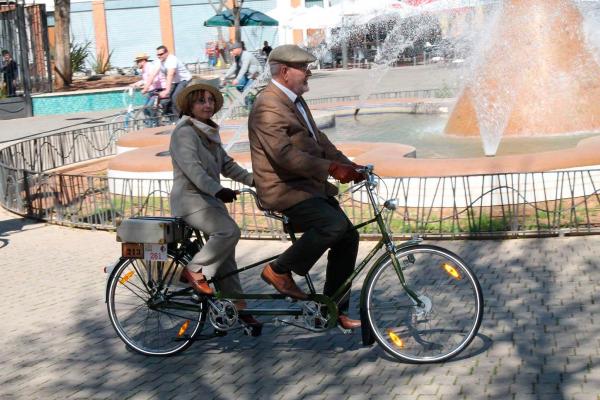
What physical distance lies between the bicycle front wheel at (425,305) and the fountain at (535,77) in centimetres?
799

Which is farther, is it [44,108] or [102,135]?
[44,108]

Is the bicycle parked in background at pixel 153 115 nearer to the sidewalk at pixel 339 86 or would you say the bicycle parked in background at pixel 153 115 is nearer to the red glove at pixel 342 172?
the sidewalk at pixel 339 86

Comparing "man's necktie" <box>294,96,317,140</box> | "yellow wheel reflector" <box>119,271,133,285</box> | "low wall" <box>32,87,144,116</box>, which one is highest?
"man's necktie" <box>294,96,317,140</box>

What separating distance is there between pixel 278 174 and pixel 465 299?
3.93 feet

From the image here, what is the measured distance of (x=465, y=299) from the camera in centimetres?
554

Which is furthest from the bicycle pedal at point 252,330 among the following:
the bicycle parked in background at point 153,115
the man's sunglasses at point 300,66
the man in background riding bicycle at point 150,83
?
the man in background riding bicycle at point 150,83

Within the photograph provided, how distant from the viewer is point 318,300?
5.73 meters

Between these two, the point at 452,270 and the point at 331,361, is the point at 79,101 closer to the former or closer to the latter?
the point at 331,361

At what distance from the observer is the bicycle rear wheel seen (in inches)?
239

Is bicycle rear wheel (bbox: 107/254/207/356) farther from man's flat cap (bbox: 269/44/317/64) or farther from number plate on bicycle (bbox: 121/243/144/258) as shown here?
man's flat cap (bbox: 269/44/317/64)

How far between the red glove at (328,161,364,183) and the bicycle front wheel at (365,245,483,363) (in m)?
0.49

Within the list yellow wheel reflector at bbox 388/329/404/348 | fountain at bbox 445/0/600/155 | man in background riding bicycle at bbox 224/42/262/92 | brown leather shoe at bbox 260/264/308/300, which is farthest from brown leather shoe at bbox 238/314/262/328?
man in background riding bicycle at bbox 224/42/262/92

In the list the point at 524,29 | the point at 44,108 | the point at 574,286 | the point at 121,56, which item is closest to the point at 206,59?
the point at 121,56

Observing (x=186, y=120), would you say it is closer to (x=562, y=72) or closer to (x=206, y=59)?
(x=562, y=72)
